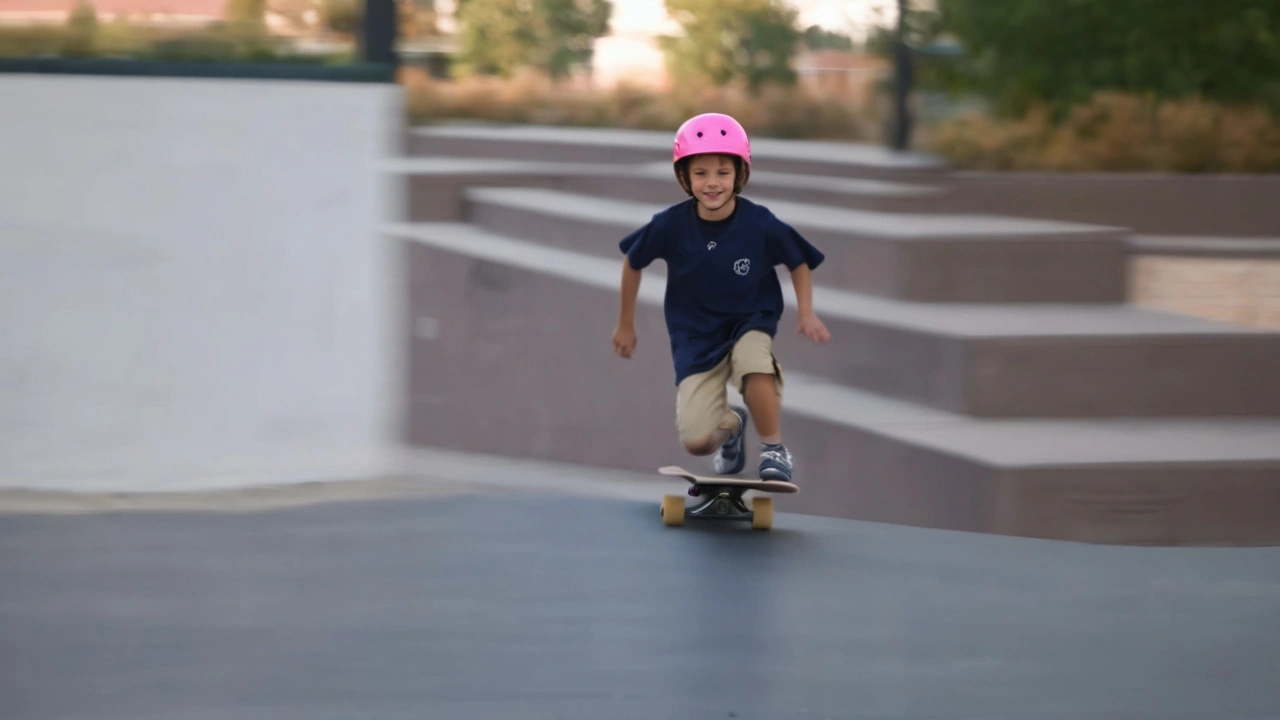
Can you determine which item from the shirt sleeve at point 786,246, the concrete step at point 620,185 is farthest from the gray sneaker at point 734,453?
the concrete step at point 620,185

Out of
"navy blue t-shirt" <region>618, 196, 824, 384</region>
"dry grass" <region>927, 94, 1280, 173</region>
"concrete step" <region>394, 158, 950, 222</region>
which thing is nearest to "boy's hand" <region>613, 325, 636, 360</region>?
"navy blue t-shirt" <region>618, 196, 824, 384</region>

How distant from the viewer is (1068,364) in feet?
25.1

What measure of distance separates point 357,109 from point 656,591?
3.17 metres

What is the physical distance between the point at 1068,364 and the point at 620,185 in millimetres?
7251

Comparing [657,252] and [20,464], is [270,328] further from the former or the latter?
[657,252]

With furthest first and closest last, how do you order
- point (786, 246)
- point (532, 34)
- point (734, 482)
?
point (532, 34), point (734, 482), point (786, 246)

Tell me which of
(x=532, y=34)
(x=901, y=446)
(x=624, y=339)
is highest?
(x=532, y=34)

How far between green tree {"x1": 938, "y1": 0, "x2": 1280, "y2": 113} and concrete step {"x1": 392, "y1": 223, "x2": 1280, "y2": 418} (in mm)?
6683

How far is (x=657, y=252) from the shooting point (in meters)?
6.06

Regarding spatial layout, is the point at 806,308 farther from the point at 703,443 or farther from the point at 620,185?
the point at 620,185

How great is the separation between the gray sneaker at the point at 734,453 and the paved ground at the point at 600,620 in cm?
25

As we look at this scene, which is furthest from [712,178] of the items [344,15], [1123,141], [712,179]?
[1123,141]

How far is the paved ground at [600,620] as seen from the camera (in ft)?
14.2

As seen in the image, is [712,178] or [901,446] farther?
[901,446]
